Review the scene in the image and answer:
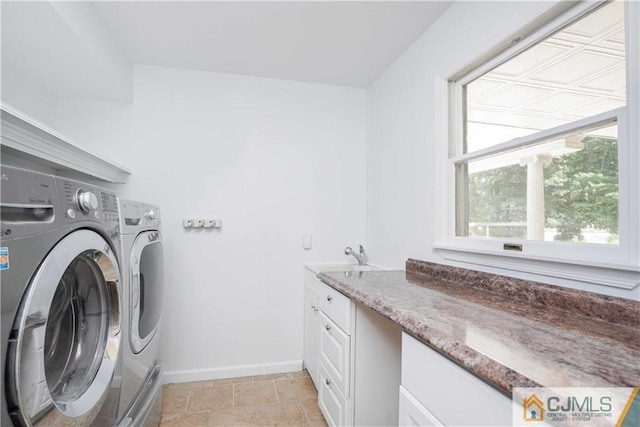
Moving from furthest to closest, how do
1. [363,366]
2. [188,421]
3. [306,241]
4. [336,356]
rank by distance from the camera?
[306,241] < [188,421] < [336,356] < [363,366]

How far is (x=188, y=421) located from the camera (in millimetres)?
1884

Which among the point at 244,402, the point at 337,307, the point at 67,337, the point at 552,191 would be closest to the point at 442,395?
the point at 337,307

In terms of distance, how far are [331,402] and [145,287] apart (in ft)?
3.88

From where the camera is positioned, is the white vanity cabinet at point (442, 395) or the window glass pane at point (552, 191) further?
the window glass pane at point (552, 191)

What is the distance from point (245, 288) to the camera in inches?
97.8

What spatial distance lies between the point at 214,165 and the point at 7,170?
1.74 meters

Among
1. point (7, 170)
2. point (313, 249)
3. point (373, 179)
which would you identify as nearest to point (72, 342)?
point (7, 170)

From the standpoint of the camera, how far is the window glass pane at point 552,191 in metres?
1.08

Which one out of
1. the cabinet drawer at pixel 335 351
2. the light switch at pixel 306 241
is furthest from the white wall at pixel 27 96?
the cabinet drawer at pixel 335 351

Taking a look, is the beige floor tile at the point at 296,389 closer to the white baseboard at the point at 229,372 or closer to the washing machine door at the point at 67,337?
the white baseboard at the point at 229,372

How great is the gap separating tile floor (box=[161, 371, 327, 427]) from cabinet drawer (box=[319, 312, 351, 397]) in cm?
46

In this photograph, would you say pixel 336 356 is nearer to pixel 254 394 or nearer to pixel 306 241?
pixel 254 394

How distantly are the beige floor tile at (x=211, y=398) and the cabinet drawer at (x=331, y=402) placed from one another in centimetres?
67

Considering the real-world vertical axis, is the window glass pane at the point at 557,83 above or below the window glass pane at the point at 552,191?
above
